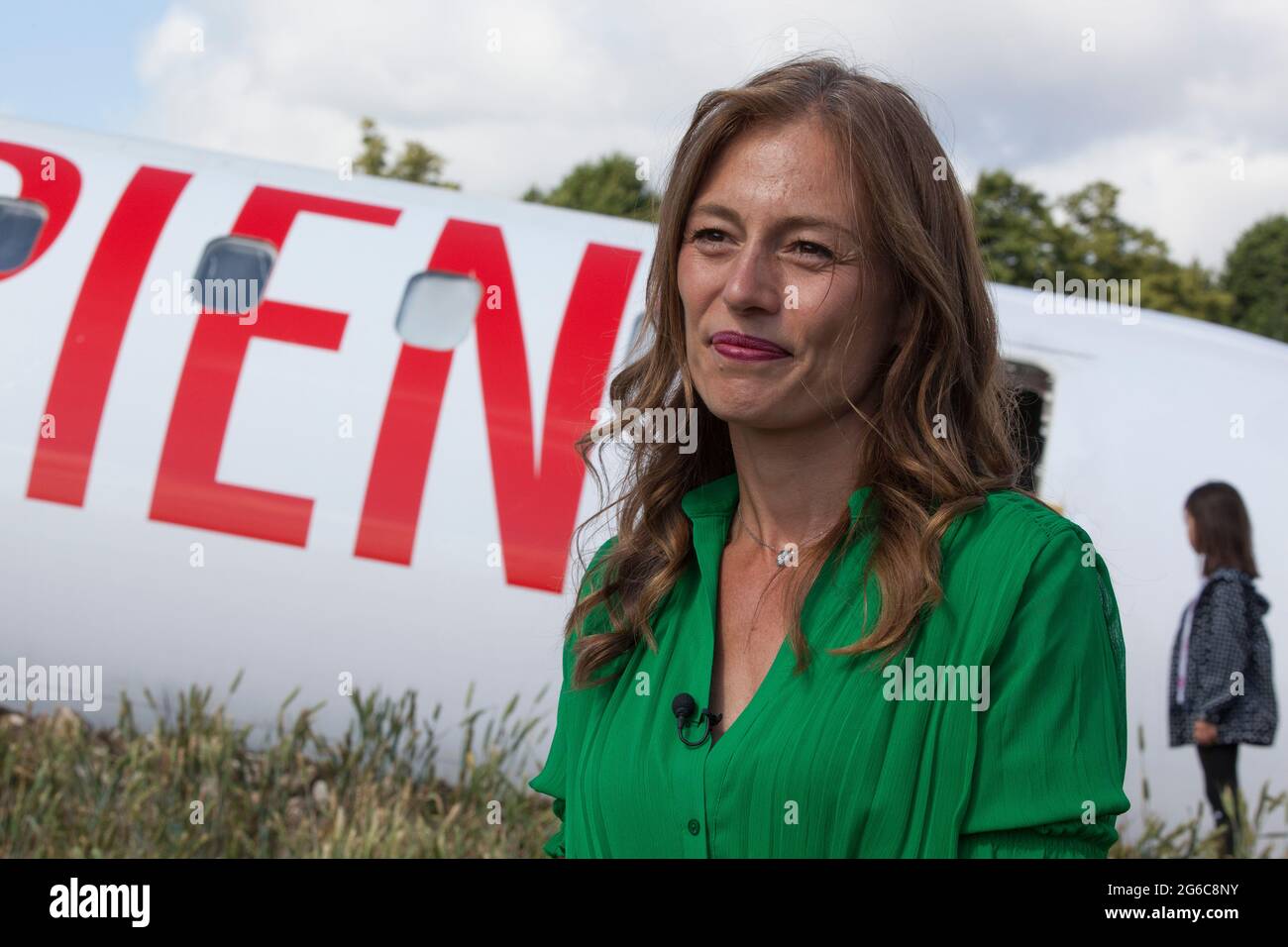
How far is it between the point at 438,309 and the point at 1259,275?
44.1 meters

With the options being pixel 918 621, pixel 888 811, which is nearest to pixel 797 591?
pixel 918 621

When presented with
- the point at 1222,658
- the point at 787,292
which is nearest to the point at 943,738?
the point at 787,292

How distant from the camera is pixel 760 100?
2264 mm

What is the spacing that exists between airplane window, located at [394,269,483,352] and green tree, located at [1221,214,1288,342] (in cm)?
4013

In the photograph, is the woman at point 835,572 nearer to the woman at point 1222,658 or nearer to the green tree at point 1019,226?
the woman at point 1222,658

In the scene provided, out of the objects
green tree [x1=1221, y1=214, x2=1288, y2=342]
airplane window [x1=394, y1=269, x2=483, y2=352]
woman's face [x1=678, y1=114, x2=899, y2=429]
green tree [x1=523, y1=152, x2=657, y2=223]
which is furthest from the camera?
green tree [x1=1221, y1=214, x2=1288, y2=342]

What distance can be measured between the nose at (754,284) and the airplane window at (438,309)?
5.14 m

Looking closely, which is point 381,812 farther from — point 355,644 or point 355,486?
point 355,486

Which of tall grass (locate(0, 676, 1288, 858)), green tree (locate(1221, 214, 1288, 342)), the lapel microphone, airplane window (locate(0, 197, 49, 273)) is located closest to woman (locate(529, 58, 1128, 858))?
the lapel microphone

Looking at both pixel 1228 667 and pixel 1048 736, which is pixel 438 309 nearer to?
pixel 1228 667

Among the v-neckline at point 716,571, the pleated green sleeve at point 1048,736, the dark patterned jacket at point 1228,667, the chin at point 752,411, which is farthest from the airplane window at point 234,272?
the pleated green sleeve at point 1048,736

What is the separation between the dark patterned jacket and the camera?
6.65 metres

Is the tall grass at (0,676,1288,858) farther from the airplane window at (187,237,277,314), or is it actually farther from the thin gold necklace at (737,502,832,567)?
the thin gold necklace at (737,502,832,567)

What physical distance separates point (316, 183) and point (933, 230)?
6.22 metres
